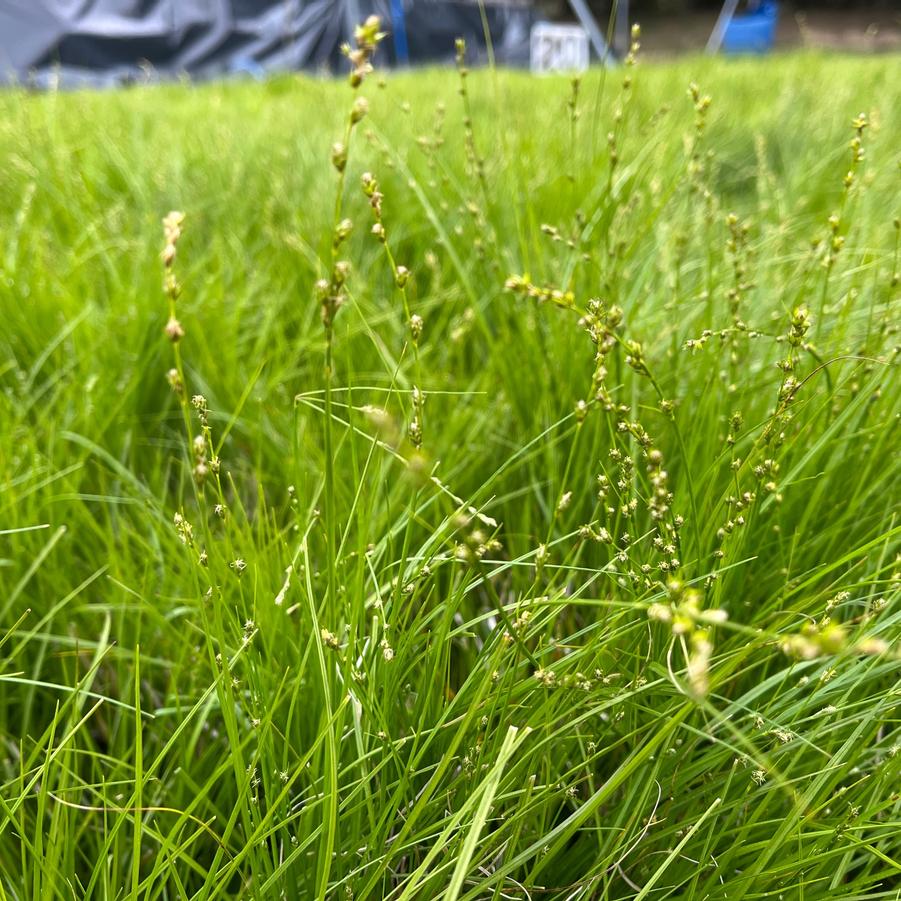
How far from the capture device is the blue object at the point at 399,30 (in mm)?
9156

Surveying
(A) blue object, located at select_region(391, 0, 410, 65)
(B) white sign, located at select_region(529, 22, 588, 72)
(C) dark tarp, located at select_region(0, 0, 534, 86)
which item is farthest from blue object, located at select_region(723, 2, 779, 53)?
(A) blue object, located at select_region(391, 0, 410, 65)

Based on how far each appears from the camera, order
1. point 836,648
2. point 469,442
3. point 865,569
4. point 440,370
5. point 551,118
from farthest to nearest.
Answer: point 551,118 → point 440,370 → point 469,442 → point 865,569 → point 836,648

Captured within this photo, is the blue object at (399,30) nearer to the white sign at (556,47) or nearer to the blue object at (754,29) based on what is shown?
the white sign at (556,47)

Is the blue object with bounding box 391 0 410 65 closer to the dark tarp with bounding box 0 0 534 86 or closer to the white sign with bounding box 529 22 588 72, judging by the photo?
the dark tarp with bounding box 0 0 534 86

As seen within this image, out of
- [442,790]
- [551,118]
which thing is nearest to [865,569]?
[442,790]

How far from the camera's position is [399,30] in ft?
30.1

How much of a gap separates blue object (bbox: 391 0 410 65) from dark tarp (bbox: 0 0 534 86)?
1 centimetres

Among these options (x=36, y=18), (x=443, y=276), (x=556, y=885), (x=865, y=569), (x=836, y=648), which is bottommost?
(x=556, y=885)

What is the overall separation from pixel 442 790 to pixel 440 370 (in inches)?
31.3

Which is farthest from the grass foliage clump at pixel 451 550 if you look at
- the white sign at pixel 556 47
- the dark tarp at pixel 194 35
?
the white sign at pixel 556 47

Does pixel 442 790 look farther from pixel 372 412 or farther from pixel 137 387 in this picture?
pixel 137 387

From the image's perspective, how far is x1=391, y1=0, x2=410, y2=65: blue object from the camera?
30.0ft

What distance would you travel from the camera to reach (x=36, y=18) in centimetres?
718

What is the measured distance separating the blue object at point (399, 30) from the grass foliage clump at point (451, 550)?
8.46 m
